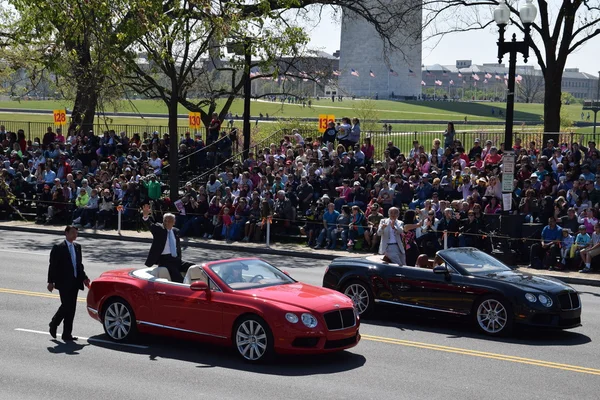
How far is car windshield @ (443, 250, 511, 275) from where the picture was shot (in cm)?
1441

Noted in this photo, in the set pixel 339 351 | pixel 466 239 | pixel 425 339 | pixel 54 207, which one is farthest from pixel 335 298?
pixel 54 207

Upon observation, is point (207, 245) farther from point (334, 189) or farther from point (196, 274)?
point (196, 274)

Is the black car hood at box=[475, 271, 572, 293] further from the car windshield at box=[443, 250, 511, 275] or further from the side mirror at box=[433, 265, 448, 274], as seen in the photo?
the side mirror at box=[433, 265, 448, 274]

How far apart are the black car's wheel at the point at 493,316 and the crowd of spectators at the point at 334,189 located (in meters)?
3.81

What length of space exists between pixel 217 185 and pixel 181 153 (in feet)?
20.5

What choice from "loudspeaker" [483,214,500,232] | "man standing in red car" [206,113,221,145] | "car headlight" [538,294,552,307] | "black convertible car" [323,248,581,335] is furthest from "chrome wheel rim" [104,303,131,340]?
"man standing in red car" [206,113,221,145]

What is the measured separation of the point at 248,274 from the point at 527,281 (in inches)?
180

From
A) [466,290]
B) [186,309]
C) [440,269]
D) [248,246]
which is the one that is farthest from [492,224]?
[186,309]

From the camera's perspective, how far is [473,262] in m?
14.6

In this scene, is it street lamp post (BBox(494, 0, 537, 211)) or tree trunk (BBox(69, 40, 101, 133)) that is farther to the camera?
tree trunk (BBox(69, 40, 101, 133))

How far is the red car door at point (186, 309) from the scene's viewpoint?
11961mm

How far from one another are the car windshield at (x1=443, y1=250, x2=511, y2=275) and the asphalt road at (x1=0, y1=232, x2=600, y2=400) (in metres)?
0.99

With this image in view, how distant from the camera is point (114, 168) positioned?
3250 cm

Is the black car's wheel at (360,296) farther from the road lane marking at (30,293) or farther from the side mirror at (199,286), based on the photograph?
the road lane marking at (30,293)
